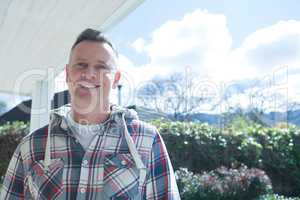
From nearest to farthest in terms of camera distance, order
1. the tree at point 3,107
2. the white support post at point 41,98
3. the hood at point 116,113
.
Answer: the hood at point 116,113
the white support post at point 41,98
the tree at point 3,107

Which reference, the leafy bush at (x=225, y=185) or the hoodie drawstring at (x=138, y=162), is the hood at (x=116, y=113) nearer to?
the hoodie drawstring at (x=138, y=162)

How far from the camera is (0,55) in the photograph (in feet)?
11.6

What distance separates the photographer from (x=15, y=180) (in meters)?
0.98

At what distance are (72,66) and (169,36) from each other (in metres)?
6.85

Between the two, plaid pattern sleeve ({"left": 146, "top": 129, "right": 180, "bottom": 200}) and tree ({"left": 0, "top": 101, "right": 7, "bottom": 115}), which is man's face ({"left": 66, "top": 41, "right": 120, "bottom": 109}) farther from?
tree ({"left": 0, "top": 101, "right": 7, "bottom": 115})

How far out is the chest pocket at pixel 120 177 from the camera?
89cm

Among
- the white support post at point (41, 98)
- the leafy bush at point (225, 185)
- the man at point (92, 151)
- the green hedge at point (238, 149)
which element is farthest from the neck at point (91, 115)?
the green hedge at point (238, 149)

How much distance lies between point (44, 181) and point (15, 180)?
0.13 m

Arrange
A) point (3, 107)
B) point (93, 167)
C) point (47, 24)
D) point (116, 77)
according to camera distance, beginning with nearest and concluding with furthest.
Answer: point (93, 167) → point (116, 77) → point (47, 24) → point (3, 107)

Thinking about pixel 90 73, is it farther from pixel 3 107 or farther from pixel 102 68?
pixel 3 107

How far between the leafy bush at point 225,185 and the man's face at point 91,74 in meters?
3.47

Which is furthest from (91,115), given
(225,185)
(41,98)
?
(41,98)

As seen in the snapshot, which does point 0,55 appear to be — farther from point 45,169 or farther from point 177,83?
point 177,83

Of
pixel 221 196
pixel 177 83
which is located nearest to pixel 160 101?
pixel 177 83
